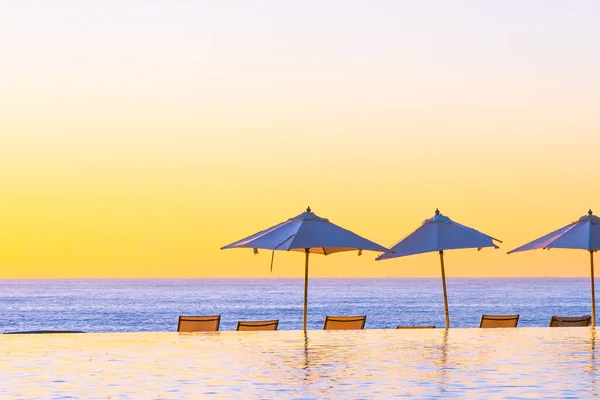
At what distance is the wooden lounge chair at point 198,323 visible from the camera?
19250 mm

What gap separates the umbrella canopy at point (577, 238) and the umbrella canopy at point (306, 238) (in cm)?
344

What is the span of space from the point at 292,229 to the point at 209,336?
7.80 ft

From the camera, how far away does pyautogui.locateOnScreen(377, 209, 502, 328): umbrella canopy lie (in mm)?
20375

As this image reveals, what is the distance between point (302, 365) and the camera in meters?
14.0

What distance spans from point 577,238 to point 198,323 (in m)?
7.04

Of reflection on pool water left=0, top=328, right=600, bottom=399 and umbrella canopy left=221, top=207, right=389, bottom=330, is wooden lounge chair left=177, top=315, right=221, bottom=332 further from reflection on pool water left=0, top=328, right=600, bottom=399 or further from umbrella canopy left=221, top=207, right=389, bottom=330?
umbrella canopy left=221, top=207, right=389, bottom=330

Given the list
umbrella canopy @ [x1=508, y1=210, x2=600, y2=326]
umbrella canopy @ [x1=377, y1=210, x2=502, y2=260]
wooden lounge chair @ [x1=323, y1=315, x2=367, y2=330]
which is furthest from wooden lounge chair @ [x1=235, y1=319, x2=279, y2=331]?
umbrella canopy @ [x1=508, y1=210, x2=600, y2=326]

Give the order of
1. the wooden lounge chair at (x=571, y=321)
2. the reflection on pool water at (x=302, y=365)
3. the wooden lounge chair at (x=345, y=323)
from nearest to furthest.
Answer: the reflection on pool water at (x=302, y=365)
the wooden lounge chair at (x=345, y=323)
the wooden lounge chair at (x=571, y=321)

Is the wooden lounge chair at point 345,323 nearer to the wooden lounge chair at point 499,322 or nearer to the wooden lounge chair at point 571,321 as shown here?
the wooden lounge chair at point 499,322

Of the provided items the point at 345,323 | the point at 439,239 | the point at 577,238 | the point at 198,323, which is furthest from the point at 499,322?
the point at 198,323

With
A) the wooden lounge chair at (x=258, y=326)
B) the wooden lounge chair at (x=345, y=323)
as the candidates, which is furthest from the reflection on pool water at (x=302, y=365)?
the wooden lounge chair at (x=345, y=323)

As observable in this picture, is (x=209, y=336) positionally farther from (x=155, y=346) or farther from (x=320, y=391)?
(x=320, y=391)

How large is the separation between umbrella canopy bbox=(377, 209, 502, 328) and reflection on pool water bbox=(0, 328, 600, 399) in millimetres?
1658

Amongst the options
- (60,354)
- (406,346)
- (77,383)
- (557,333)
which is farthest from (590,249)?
(77,383)
